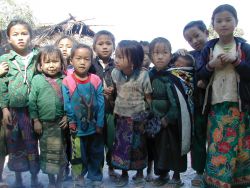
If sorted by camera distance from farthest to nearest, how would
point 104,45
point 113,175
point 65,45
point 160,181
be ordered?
point 65,45, point 113,175, point 104,45, point 160,181

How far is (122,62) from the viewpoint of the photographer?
3.40 meters

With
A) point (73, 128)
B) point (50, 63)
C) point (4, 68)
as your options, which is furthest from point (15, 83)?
point (73, 128)

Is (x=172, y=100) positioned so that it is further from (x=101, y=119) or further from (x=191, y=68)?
(x=101, y=119)

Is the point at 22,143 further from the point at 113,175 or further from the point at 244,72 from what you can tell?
the point at 244,72

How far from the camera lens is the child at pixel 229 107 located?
2.88 m

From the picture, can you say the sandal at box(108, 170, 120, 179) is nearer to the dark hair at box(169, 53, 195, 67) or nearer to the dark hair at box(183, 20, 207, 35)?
the dark hair at box(169, 53, 195, 67)

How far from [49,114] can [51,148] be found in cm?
37

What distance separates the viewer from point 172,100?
3.36 meters

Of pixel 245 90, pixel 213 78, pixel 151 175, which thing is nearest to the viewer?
pixel 245 90

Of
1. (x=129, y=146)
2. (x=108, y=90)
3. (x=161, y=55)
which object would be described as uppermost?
(x=161, y=55)

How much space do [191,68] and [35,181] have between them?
7.30 ft

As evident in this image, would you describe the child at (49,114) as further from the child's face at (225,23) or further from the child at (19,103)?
the child's face at (225,23)

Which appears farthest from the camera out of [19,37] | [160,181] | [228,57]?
[160,181]

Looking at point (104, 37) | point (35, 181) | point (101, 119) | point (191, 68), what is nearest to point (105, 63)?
point (104, 37)
